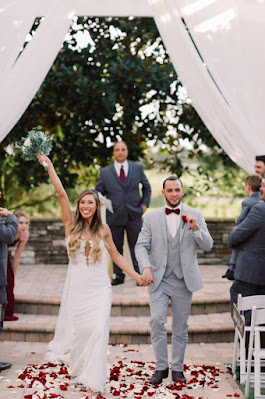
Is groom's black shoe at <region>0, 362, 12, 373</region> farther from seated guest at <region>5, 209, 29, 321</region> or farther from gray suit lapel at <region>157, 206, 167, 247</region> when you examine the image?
gray suit lapel at <region>157, 206, 167, 247</region>

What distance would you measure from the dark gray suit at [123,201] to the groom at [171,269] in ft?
8.15

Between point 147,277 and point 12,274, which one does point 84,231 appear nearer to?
point 147,277

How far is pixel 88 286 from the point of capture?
5.21 meters

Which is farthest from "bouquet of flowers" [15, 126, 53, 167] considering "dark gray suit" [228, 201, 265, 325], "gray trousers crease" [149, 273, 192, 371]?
"dark gray suit" [228, 201, 265, 325]

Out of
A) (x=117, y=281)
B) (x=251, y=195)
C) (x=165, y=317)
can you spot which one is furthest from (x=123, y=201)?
(x=165, y=317)

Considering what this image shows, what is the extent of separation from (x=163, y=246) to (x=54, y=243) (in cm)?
474

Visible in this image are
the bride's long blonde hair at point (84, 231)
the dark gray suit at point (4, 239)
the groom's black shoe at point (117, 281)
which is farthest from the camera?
the groom's black shoe at point (117, 281)

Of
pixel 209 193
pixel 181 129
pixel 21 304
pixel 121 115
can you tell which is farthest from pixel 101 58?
pixel 21 304

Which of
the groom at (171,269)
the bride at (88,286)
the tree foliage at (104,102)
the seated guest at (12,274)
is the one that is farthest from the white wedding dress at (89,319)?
the tree foliage at (104,102)

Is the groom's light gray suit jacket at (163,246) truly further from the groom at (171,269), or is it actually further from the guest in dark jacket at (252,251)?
the guest in dark jacket at (252,251)

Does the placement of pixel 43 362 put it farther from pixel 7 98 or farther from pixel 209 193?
pixel 209 193

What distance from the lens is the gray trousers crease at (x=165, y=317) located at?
5.26 meters

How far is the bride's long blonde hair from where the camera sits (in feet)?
17.0

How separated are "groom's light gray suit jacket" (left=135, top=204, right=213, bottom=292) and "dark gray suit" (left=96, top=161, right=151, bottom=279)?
2.48 m
